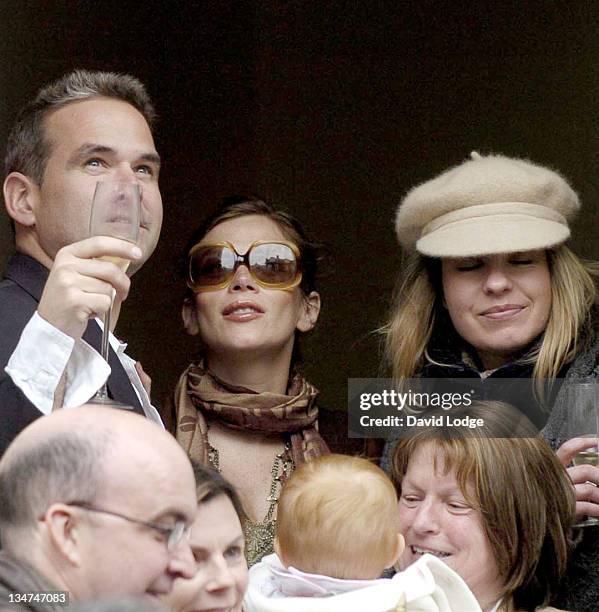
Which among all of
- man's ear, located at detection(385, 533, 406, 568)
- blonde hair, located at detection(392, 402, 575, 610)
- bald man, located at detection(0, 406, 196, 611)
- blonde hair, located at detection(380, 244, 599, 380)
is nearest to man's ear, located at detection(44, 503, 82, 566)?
bald man, located at detection(0, 406, 196, 611)

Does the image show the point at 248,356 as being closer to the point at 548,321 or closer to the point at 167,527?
the point at 548,321

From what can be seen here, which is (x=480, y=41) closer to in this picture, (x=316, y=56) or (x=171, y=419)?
(x=316, y=56)

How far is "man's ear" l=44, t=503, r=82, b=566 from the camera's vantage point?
1.70m

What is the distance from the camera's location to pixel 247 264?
307 centimetres

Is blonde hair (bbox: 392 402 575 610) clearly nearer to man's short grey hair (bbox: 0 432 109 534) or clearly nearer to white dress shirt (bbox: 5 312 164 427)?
white dress shirt (bbox: 5 312 164 427)

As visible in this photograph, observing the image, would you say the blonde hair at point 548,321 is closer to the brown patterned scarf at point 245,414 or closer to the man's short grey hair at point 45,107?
the brown patterned scarf at point 245,414

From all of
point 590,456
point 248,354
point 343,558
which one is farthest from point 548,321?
point 343,558

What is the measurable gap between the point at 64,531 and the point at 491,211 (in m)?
1.55

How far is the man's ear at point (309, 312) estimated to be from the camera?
10.4 ft

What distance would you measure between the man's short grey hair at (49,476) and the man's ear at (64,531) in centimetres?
1

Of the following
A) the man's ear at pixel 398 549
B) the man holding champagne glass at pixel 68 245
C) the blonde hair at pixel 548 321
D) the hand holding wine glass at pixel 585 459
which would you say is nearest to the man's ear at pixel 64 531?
the man holding champagne glass at pixel 68 245

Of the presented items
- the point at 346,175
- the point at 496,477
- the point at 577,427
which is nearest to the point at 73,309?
the point at 496,477

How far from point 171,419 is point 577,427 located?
0.91 meters

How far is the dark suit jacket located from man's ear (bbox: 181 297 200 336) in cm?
50
